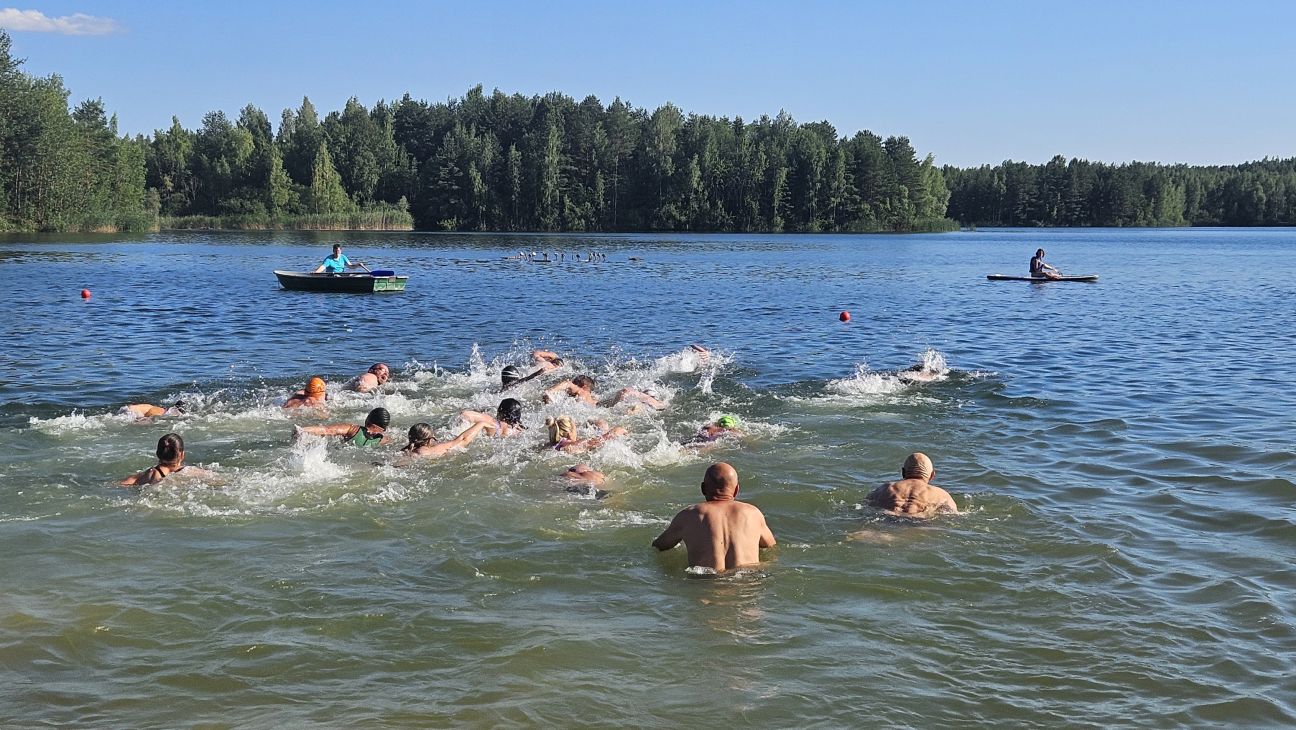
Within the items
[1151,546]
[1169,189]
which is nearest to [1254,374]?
[1151,546]

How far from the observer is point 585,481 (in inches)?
450

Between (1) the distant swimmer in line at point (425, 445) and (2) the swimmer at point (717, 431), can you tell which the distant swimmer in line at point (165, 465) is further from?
(2) the swimmer at point (717, 431)

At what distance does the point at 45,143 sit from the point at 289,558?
279ft

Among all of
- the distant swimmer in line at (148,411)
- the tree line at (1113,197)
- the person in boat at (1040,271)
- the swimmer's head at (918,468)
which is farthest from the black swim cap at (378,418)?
the tree line at (1113,197)

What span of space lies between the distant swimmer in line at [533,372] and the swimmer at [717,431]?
4.68 m

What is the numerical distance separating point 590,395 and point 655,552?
7.18 metres

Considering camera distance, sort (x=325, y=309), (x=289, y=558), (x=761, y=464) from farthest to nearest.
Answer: (x=325, y=309) → (x=761, y=464) → (x=289, y=558)

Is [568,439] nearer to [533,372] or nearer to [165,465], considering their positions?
[165,465]

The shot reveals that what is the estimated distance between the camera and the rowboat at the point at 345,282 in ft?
115

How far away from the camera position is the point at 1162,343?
960 inches

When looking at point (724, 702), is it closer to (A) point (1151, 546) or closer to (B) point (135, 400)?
(A) point (1151, 546)

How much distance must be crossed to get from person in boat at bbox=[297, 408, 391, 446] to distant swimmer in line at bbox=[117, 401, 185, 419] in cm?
269

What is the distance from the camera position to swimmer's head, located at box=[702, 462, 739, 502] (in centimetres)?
877

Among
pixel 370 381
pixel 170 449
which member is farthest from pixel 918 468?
pixel 370 381
